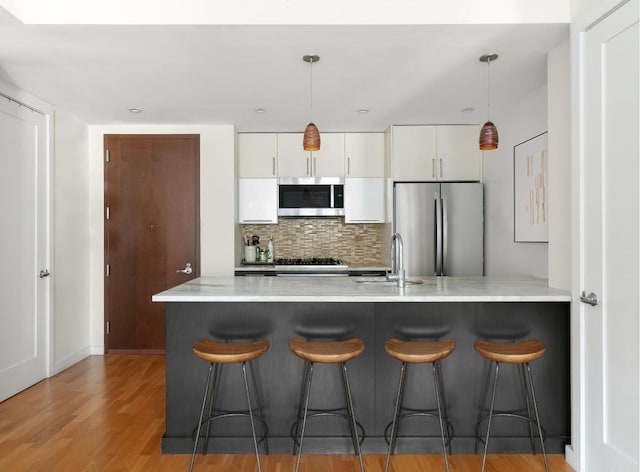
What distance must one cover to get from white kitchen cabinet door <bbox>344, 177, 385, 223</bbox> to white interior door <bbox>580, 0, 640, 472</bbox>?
2.80 metres

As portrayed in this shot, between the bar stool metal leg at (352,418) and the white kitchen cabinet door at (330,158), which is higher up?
the white kitchen cabinet door at (330,158)

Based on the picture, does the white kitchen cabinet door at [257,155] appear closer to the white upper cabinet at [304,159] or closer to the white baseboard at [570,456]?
the white upper cabinet at [304,159]

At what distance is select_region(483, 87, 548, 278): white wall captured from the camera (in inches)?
148

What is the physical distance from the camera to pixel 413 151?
4.82 meters

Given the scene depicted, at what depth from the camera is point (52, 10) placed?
2.51m

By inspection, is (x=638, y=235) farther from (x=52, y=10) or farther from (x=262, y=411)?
(x=52, y=10)

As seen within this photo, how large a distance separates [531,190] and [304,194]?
2.31 metres

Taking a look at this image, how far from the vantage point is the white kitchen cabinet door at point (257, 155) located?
16.7ft

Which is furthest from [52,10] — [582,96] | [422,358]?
[582,96]

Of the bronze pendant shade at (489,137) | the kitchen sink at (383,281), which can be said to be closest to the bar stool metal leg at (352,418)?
the kitchen sink at (383,281)

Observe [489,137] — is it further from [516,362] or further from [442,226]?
[442,226]

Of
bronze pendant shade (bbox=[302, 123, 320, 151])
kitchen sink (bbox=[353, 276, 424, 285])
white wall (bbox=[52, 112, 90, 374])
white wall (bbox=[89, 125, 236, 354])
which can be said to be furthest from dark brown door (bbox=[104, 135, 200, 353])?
bronze pendant shade (bbox=[302, 123, 320, 151])

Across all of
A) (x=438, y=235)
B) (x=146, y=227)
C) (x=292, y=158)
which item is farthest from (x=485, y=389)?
(x=146, y=227)

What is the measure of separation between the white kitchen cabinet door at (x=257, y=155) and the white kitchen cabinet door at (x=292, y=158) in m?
0.06
